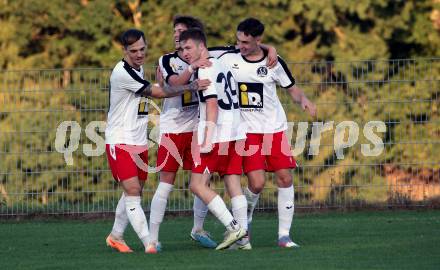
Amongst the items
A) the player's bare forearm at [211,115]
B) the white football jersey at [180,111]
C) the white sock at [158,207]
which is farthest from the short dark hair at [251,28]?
the white sock at [158,207]

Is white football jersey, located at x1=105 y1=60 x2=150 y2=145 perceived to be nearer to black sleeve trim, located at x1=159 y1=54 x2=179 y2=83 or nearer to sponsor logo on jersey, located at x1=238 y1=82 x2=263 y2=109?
black sleeve trim, located at x1=159 y1=54 x2=179 y2=83

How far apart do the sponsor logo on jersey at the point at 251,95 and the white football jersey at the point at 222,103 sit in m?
0.56

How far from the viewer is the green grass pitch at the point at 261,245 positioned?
9.68 m

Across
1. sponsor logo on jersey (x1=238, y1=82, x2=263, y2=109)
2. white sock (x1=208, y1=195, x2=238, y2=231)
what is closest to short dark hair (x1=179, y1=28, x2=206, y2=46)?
sponsor logo on jersey (x1=238, y1=82, x2=263, y2=109)

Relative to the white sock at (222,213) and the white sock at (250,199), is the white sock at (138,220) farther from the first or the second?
the white sock at (250,199)

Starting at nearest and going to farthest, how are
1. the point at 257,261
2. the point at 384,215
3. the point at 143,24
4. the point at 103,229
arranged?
the point at 257,261, the point at 103,229, the point at 384,215, the point at 143,24

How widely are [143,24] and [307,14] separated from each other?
3350mm

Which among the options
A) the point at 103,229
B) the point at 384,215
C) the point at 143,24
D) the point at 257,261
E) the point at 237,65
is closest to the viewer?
the point at 257,261

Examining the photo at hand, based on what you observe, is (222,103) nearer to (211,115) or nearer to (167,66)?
(211,115)

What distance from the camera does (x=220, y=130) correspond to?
34.6ft

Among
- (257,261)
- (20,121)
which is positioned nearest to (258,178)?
(257,261)

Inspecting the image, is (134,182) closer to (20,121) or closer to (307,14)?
(20,121)

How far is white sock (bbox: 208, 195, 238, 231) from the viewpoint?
1051 centimetres

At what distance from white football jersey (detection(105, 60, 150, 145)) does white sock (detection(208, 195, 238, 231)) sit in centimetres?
85
